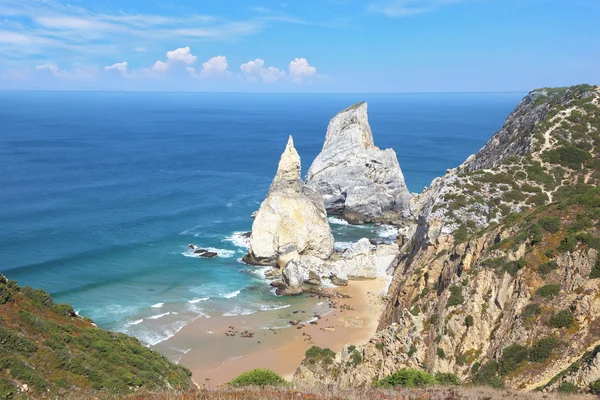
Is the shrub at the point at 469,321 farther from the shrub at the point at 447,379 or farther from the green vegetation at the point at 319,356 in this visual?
the green vegetation at the point at 319,356

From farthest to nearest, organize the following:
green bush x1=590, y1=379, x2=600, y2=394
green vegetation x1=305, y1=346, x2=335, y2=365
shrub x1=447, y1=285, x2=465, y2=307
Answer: green vegetation x1=305, y1=346, x2=335, y2=365 < shrub x1=447, y1=285, x2=465, y2=307 < green bush x1=590, y1=379, x2=600, y2=394

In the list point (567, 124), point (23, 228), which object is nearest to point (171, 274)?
point (23, 228)

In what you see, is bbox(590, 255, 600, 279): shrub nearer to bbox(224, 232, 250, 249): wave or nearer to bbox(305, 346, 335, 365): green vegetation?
bbox(305, 346, 335, 365): green vegetation

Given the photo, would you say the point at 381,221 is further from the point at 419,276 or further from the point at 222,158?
the point at 222,158

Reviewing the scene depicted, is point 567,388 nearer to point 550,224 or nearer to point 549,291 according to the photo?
point 549,291

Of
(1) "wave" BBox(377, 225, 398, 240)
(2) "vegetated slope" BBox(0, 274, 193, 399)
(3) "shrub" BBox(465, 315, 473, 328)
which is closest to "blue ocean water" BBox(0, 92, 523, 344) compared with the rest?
(1) "wave" BBox(377, 225, 398, 240)

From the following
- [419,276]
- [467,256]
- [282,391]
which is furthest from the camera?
[419,276]
